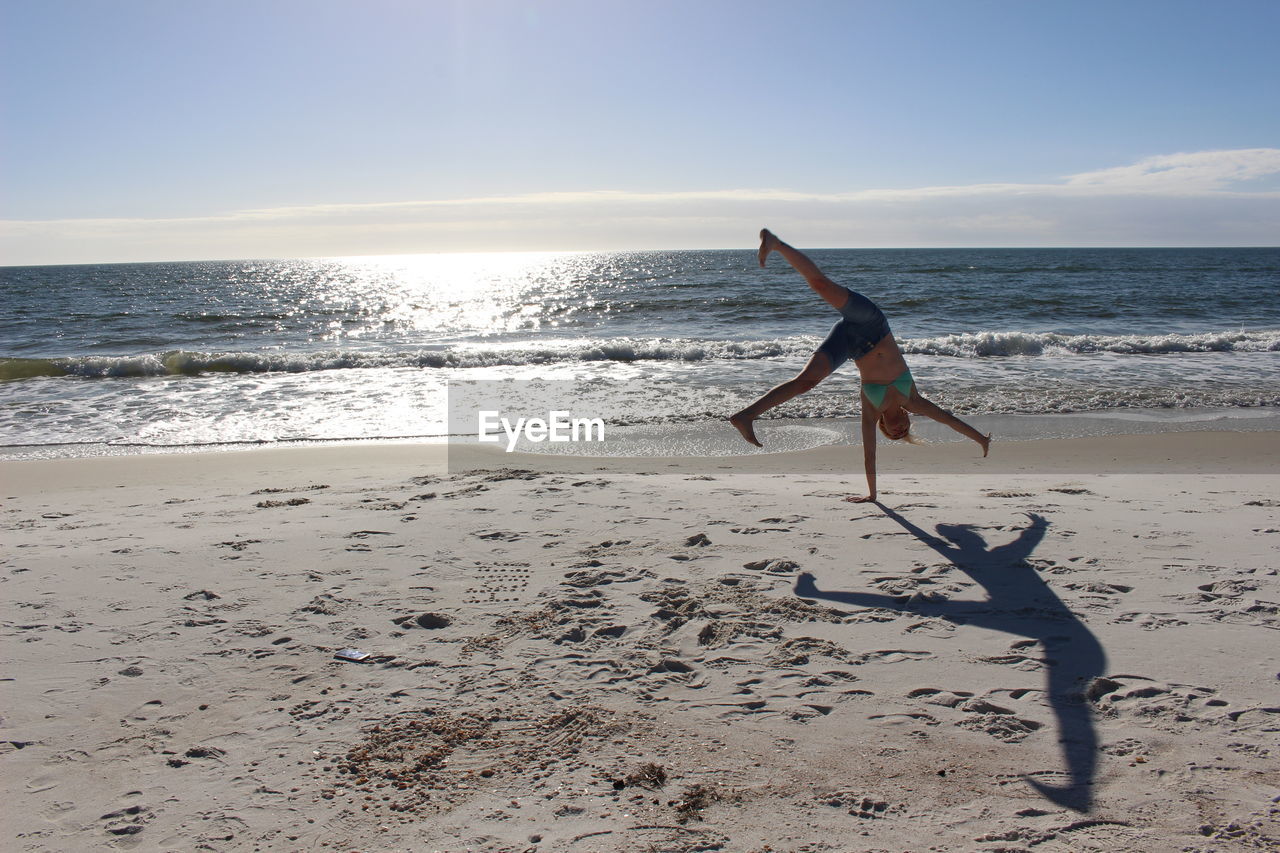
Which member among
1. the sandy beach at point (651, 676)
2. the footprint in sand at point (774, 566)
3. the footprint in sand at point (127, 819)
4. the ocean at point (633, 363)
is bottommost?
the footprint in sand at point (127, 819)

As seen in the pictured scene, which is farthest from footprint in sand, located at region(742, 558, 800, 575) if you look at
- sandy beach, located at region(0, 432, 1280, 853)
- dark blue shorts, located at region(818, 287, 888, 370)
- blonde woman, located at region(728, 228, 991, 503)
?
dark blue shorts, located at region(818, 287, 888, 370)

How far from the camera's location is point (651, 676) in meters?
2.98

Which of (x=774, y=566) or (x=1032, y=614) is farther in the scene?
(x=774, y=566)

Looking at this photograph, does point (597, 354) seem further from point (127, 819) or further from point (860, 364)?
point (127, 819)

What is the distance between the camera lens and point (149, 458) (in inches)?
325

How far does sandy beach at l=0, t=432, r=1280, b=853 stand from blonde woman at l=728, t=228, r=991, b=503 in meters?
0.62

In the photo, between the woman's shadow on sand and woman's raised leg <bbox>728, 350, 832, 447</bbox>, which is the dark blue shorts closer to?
woman's raised leg <bbox>728, 350, 832, 447</bbox>

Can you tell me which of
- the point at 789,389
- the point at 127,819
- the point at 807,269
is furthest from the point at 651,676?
the point at 807,269

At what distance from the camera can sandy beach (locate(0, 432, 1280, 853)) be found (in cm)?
222

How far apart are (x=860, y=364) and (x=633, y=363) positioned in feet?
38.2

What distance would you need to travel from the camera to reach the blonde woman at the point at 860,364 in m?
4.62

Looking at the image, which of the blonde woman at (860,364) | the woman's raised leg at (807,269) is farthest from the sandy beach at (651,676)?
the woman's raised leg at (807,269)

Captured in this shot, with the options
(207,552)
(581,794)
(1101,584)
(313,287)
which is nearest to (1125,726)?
(1101,584)

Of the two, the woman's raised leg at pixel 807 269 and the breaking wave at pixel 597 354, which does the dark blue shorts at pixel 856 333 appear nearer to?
the woman's raised leg at pixel 807 269
